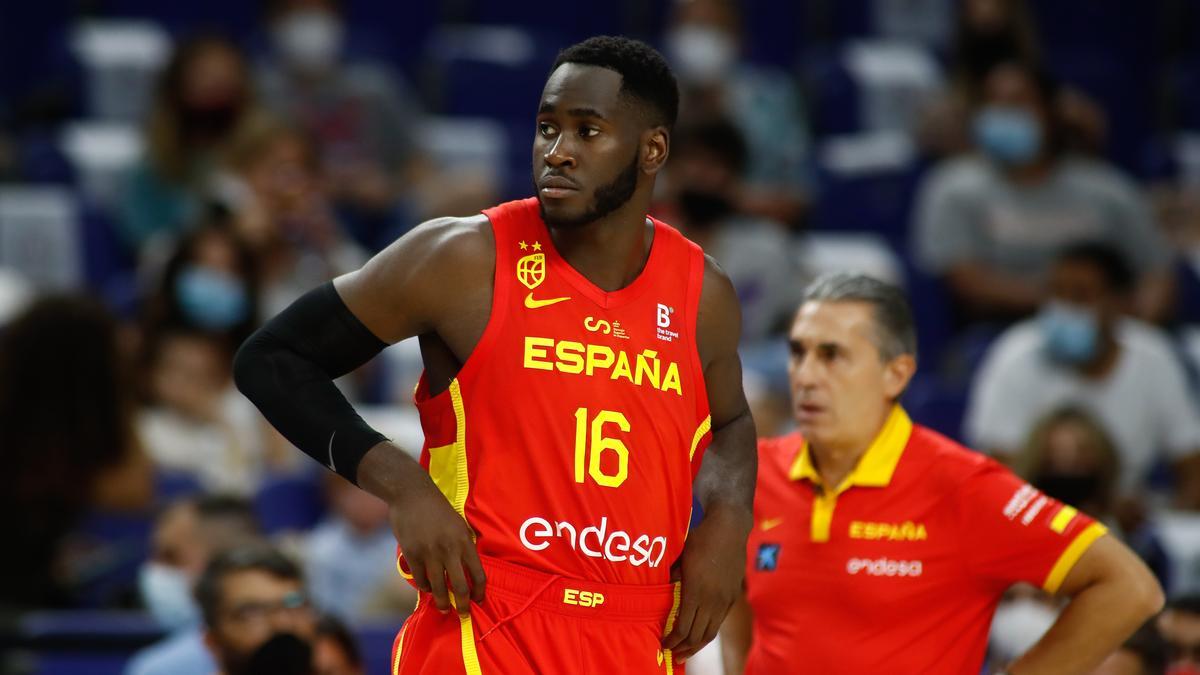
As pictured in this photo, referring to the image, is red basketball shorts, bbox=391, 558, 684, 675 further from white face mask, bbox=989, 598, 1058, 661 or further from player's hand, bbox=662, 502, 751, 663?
white face mask, bbox=989, 598, 1058, 661

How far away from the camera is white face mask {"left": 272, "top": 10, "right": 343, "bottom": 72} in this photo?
28.3ft

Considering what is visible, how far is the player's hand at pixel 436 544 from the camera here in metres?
2.88

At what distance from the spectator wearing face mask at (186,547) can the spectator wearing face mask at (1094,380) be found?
2.88 meters

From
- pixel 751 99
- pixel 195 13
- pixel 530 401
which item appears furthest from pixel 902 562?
pixel 195 13

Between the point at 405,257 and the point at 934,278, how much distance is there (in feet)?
17.7

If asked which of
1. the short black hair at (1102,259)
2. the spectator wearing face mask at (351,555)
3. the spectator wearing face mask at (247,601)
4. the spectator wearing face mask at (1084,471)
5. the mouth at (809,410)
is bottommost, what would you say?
the spectator wearing face mask at (351,555)

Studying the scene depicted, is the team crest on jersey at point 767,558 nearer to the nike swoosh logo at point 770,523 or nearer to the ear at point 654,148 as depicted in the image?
the nike swoosh logo at point 770,523

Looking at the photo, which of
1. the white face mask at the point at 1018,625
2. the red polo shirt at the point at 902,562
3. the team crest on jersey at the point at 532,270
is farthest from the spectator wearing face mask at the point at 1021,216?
the team crest on jersey at the point at 532,270

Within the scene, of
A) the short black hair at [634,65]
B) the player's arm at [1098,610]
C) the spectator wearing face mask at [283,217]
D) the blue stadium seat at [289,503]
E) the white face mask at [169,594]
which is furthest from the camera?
the spectator wearing face mask at [283,217]

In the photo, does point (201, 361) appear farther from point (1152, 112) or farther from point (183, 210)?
point (1152, 112)

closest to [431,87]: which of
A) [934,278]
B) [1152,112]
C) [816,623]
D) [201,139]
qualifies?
[201,139]

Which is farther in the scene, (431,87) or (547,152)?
(431,87)

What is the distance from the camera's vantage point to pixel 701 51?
9086mm

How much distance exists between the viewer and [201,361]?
22.4ft
